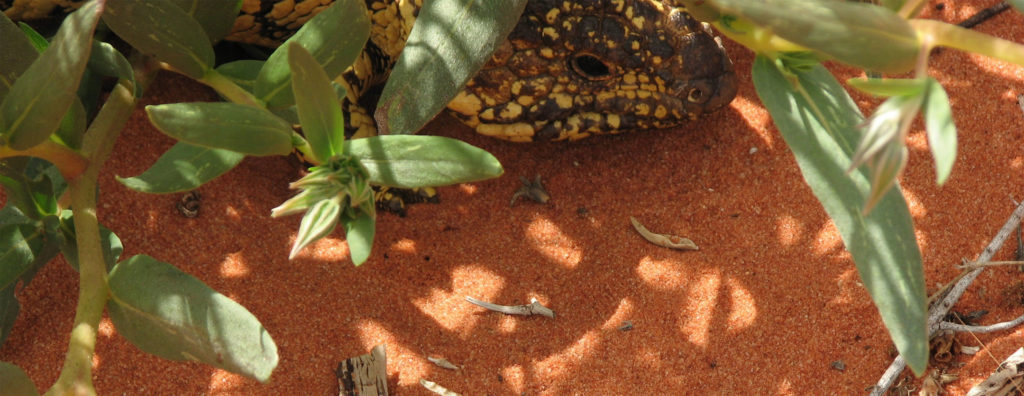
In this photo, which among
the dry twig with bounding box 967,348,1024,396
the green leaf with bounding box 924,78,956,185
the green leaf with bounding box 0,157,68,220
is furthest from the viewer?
the dry twig with bounding box 967,348,1024,396

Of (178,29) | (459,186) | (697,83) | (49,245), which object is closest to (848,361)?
(697,83)

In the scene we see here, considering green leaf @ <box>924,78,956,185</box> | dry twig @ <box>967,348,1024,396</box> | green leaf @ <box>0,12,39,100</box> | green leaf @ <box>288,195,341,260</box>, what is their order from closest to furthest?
1. green leaf @ <box>924,78,956,185</box>
2. green leaf @ <box>288,195,341,260</box>
3. green leaf @ <box>0,12,39,100</box>
4. dry twig @ <box>967,348,1024,396</box>

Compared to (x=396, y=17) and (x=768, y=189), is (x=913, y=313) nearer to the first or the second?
(x=768, y=189)

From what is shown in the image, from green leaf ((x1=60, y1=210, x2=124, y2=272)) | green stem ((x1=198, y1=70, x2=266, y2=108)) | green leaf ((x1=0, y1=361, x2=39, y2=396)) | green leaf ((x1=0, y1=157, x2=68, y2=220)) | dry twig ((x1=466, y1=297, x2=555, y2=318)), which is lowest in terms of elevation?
dry twig ((x1=466, y1=297, x2=555, y2=318))

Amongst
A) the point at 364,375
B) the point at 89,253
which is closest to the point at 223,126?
the point at 89,253

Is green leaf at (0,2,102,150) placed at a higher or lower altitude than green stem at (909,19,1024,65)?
lower

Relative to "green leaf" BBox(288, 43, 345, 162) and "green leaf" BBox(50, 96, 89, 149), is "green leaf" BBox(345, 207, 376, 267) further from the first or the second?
"green leaf" BBox(50, 96, 89, 149)

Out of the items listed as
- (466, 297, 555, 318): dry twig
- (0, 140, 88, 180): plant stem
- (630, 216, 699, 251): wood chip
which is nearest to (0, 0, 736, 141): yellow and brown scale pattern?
(630, 216, 699, 251): wood chip
